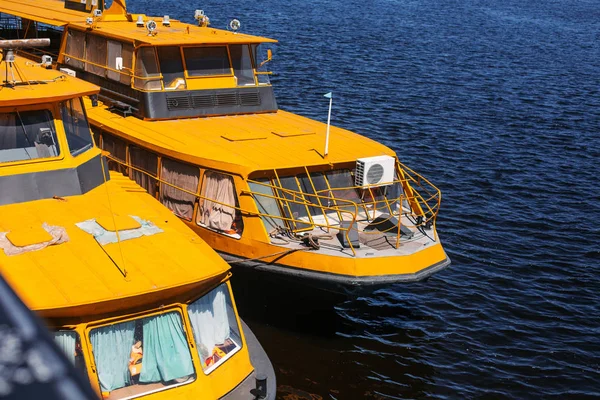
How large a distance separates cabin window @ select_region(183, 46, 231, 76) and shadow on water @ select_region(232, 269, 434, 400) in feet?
20.2

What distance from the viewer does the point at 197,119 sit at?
18281 millimetres

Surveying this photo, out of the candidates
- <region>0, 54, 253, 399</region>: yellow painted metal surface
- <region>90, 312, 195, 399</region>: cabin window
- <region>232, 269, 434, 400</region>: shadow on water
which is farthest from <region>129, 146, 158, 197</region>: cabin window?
<region>90, 312, 195, 399</region>: cabin window

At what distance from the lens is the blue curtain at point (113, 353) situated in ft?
28.9

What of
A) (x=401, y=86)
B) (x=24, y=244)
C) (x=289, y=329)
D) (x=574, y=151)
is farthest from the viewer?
(x=401, y=86)

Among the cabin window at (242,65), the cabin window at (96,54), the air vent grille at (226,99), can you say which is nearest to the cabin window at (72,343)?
the air vent grille at (226,99)


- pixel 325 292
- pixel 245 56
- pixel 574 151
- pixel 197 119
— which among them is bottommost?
pixel 574 151

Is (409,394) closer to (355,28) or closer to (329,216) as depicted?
(329,216)

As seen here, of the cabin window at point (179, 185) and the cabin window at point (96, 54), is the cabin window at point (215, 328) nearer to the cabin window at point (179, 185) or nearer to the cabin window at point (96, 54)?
the cabin window at point (179, 185)

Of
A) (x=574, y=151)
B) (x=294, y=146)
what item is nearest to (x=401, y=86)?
(x=574, y=151)

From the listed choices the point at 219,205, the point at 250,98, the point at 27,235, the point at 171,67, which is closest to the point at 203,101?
the point at 171,67

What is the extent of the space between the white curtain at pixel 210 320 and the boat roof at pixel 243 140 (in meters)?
4.74

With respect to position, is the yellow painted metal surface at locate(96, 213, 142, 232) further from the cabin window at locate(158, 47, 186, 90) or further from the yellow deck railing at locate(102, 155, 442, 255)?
the cabin window at locate(158, 47, 186, 90)

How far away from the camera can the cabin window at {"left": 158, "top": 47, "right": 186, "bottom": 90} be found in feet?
60.3

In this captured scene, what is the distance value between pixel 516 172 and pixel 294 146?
12720 mm
